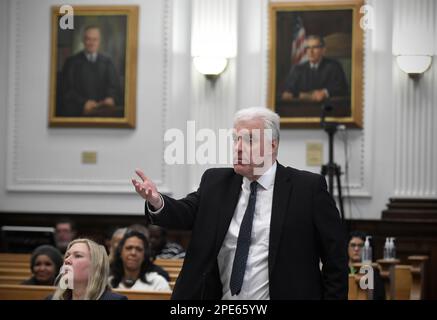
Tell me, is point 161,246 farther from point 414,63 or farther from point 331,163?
point 414,63

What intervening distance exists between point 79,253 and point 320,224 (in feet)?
4.22

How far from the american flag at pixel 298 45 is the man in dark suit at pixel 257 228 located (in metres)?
6.85

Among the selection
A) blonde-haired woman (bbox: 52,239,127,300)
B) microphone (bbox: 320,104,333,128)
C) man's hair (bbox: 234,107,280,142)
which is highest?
microphone (bbox: 320,104,333,128)

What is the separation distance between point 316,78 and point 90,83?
9.96ft

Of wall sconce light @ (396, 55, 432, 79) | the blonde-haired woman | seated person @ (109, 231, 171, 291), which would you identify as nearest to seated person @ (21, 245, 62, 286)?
seated person @ (109, 231, 171, 291)

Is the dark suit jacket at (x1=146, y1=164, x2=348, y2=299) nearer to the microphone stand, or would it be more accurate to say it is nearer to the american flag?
the microphone stand

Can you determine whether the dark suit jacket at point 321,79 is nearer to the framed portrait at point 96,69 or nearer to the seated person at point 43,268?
the framed portrait at point 96,69

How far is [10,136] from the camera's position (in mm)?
11352


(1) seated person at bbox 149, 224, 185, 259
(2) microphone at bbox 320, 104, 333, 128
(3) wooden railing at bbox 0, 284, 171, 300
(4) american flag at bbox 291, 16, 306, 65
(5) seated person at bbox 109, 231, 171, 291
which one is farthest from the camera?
(4) american flag at bbox 291, 16, 306, 65

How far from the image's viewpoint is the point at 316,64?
34.6ft

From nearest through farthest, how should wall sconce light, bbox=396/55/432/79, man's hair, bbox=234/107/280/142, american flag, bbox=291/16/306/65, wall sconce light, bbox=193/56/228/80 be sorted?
man's hair, bbox=234/107/280/142, wall sconce light, bbox=396/55/432/79, wall sconce light, bbox=193/56/228/80, american flag, bbox=291/16/306/65

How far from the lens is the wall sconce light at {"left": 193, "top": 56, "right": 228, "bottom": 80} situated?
34.4ft

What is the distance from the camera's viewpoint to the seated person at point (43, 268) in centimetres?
680
